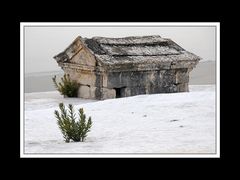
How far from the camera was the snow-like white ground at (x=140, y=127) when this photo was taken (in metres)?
12.1

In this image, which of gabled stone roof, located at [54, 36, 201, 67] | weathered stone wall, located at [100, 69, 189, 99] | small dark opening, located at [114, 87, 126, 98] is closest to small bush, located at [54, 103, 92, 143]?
gabled stone roof, located at [54, 36, 201, 67]

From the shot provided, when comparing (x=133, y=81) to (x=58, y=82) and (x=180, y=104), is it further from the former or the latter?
(x=180, y=104)

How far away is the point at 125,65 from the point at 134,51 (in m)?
0.98

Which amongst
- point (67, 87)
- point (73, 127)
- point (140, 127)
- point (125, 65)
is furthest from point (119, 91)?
point (73, 127)

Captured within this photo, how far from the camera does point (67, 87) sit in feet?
62.3

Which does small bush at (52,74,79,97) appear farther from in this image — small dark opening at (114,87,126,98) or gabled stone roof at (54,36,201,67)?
small dark opening at (114,87,126,98)

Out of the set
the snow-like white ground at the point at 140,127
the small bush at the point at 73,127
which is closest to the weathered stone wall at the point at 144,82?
the snow-like white ground at the point at 140,127

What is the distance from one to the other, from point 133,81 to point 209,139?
6695 millimetres

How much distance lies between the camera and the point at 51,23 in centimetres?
1225

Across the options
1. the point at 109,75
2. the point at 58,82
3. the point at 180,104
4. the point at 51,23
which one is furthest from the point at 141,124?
the point at 58,82

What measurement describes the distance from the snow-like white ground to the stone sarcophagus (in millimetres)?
2982

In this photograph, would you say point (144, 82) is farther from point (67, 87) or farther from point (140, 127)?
point (140, 127)

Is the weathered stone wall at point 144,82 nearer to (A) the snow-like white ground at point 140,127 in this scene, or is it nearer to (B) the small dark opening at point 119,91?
(B) the small dark opening at point 119,91

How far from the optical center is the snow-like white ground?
1211 centimetres
